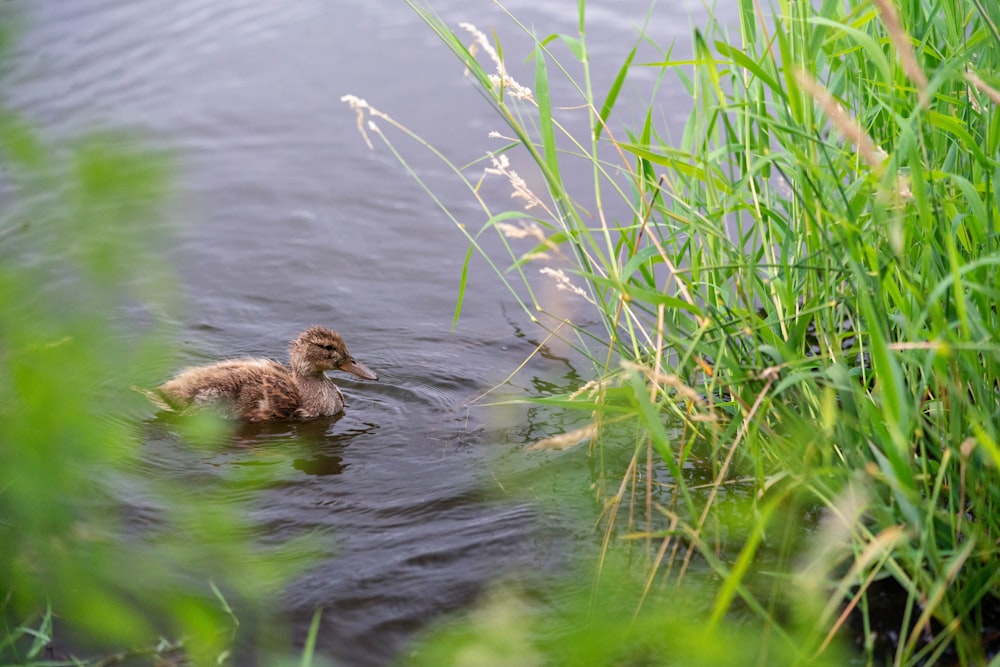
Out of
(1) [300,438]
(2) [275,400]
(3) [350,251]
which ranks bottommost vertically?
(1) [300,438]

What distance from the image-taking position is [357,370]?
17.5 ft

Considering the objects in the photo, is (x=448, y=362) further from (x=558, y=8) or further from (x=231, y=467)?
(x=558, y=8)

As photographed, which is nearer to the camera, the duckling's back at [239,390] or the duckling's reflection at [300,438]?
the duckling's reflection at [300,438]

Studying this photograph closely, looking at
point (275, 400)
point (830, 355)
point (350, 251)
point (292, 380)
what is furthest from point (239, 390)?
point (830, 355)

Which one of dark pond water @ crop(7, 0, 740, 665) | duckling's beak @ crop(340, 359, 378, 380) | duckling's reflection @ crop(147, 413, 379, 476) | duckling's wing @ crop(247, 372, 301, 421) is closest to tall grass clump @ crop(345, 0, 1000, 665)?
dark pond water @ crop(7, 0, 740, 665)

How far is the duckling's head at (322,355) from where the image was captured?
5.23 metres

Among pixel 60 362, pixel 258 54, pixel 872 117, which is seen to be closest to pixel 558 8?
pixel 258 54

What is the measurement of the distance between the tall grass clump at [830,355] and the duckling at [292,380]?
5.48 ft

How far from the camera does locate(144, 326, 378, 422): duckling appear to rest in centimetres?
511

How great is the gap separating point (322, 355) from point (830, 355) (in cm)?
279

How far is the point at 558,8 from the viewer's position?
28.9 ft

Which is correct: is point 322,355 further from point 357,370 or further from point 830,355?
point 830,355

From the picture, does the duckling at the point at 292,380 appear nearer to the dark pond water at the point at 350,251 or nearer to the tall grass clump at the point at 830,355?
the dark pond water at the point at 350,251

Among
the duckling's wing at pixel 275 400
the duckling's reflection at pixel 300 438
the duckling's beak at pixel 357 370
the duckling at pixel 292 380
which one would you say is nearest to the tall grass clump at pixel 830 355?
the duckling's reflection at pixel 300 438
